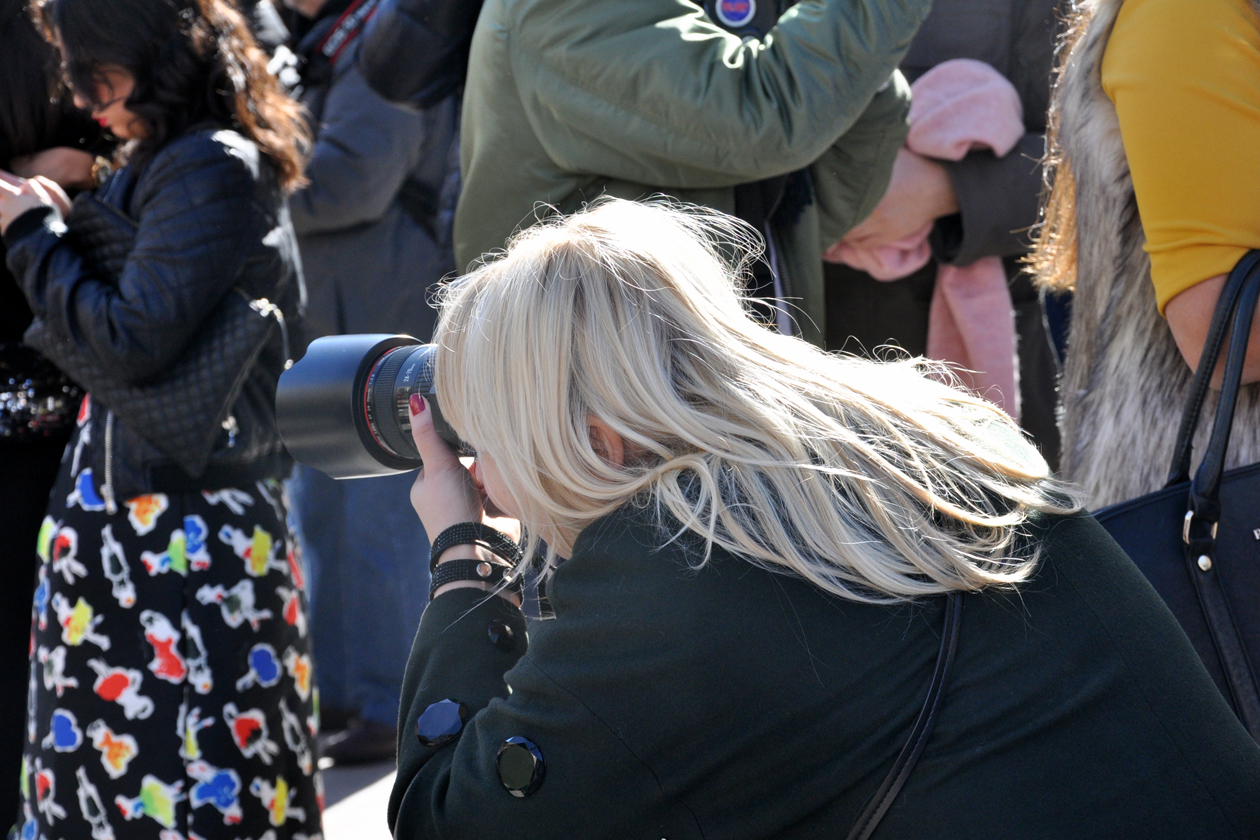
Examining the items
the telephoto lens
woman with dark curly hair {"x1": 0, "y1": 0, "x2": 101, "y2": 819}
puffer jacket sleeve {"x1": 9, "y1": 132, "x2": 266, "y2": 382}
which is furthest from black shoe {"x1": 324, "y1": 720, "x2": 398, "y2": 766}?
the telephoto lens

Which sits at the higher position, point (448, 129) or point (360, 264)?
point (448, 129)

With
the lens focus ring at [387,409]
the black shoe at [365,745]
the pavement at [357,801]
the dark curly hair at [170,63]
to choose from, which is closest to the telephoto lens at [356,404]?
the lens focus ring at [387,409]

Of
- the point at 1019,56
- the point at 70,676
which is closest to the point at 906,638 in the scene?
the point at 70,676

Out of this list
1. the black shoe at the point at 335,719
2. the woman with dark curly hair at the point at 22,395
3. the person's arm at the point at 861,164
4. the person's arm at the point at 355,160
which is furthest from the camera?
the black shoe at the point at 335,719

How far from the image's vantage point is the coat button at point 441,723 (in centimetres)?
122

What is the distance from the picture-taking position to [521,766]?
1085mm

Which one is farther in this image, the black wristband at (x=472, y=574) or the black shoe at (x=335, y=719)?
the black shoe at (x=335, y=719)

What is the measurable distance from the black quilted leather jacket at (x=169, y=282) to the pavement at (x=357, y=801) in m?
1.19

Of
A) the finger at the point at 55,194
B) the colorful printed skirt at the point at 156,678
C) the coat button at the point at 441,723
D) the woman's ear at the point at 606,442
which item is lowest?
the colorful printed skirt at the point at 156,678

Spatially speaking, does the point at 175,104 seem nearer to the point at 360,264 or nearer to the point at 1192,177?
the point at 360,264

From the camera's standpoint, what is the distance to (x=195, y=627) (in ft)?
6.66

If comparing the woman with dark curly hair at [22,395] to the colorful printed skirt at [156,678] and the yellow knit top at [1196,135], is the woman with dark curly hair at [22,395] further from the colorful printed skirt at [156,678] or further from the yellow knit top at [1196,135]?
the yellow knit top at [1196,135]

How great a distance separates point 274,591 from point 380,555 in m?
1.41

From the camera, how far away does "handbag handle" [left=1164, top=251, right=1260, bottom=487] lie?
4.86 feet
